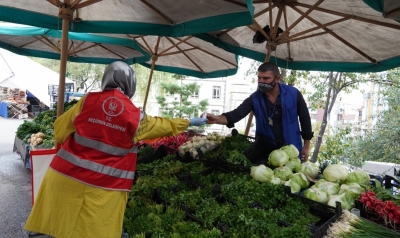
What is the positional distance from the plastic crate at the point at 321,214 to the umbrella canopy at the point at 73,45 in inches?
218

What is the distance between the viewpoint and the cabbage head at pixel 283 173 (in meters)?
2.91

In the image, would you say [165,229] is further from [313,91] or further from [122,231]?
[313,91]

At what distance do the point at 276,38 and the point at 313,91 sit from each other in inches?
314

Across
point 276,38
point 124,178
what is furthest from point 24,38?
point 124,178

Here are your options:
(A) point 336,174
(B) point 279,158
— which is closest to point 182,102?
(B) point 279,158

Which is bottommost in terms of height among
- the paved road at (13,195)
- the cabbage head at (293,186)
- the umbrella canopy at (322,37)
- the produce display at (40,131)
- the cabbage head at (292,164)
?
the paved road at (13,195)

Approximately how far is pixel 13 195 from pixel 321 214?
18.5 ft

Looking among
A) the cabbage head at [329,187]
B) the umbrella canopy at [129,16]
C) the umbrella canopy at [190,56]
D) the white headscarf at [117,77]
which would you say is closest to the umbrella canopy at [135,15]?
the umbrella canopy at [129,16]

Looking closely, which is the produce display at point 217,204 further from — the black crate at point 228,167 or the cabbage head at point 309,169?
the cabbage head at point 309,169

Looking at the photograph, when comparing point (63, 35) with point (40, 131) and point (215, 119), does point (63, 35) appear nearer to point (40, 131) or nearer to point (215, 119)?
point (215, 119)

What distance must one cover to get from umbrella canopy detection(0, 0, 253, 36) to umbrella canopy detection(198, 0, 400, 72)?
4.14 ft

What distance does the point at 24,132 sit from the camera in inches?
302

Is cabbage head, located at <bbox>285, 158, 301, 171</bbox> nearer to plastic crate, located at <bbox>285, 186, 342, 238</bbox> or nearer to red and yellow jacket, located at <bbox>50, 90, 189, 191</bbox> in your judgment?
plastic crate, located at <bbox>285, 186, 342, 238</bbox>

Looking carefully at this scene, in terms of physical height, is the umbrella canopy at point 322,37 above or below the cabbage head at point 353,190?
above
